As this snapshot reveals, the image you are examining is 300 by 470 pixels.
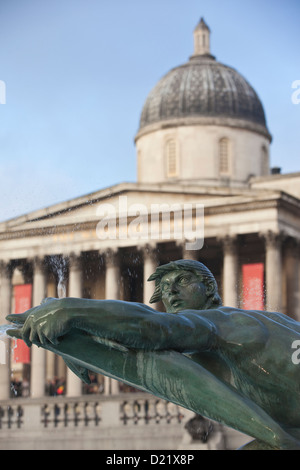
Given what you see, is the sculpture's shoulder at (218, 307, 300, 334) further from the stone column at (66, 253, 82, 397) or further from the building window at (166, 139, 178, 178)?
the building window at (166, 139, 178, 178)

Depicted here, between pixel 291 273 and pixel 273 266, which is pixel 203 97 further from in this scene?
pixel 273 266

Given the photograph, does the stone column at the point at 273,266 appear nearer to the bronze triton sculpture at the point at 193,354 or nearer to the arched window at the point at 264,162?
the arched window at the point at 264,162

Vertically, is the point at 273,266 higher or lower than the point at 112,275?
lower

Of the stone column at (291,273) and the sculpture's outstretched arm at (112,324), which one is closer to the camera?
the sculpture's outstretched arm at (112,324)

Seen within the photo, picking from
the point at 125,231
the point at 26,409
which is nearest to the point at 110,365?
the point at 26,409

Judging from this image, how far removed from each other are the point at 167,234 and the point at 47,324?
42.7 metres

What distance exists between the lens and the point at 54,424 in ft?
109

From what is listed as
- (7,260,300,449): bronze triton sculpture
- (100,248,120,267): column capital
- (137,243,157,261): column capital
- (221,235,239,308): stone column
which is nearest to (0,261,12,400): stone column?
(100,248,120,267): column capital

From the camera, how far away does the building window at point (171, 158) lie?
57287mm

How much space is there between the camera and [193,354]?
3846 millimetres

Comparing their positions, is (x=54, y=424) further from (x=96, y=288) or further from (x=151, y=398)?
(x=96, y=288)

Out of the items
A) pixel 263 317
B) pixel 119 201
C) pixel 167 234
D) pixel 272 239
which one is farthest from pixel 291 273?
pixel 263 317

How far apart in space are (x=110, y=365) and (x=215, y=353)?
37cm

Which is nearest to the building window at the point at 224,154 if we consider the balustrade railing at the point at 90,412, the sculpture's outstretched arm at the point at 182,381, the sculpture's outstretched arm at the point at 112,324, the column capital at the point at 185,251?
the column capital at the point at 185,251
